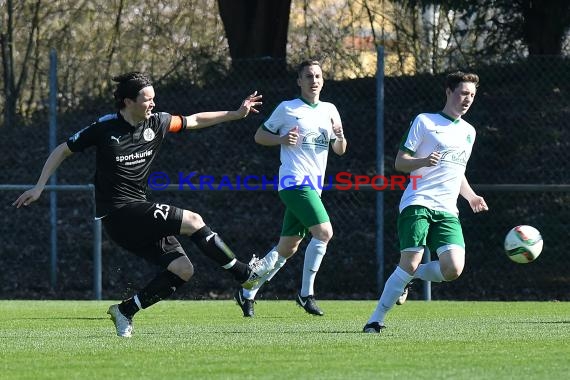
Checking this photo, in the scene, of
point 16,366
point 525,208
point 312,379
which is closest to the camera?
point 312,379

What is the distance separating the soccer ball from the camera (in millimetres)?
9773

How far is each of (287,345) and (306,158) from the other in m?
3.30

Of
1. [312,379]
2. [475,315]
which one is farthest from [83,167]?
[312,379]

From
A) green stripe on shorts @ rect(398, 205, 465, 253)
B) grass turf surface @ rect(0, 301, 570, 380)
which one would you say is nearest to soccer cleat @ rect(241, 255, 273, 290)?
grass turf surface @ rect(0, 301, 570, 380)

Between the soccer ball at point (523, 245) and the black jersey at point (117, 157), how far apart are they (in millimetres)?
3020

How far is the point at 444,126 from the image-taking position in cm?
902

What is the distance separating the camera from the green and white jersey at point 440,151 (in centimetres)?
887

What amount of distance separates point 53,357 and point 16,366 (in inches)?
16.9

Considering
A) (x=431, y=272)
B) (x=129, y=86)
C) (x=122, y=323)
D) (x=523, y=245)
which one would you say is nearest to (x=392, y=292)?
(x=431, y=272)

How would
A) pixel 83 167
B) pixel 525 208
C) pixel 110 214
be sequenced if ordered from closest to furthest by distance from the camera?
1. pixel 110 214
2. pixel 525 208
3. pixel 83 167

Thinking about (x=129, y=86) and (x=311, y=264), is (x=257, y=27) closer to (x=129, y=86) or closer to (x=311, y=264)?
(x=311, y=264)

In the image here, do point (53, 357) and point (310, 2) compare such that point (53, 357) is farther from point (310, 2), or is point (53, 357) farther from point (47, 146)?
point (310, 2)

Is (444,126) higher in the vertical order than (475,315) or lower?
higher

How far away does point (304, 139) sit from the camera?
10.8 meters
